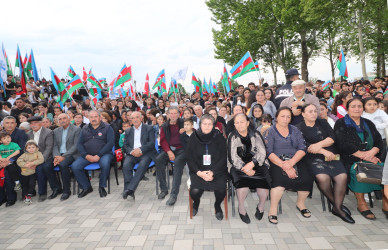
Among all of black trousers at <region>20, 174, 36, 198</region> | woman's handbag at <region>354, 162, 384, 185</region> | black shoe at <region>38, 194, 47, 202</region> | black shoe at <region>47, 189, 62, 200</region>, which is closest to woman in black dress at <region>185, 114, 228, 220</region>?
woman's handbag at <region>354, 162, 384, 185</region>

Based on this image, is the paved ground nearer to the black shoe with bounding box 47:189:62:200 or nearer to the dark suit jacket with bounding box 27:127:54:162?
the black shoe with bounding box 47:189:62:200

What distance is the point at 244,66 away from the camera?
31.8 feet

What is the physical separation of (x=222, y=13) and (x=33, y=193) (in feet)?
85.8

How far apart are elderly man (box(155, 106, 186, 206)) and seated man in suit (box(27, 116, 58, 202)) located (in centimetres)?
257

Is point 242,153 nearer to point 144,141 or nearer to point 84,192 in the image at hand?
point 144,141

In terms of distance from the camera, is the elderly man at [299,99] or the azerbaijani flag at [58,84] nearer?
the elderly man at [299,99]

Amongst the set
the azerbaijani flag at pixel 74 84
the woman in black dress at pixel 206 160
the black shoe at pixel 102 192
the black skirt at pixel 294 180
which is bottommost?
the black shoe at pixel 102 192

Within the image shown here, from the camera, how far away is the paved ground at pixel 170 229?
3.32m

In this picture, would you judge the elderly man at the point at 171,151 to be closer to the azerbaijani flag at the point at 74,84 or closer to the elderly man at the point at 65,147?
the elderly man at the point at 65,147

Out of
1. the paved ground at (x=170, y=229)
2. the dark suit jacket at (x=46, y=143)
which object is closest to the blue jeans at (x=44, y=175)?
the dark suit jacket at (x=46, y=143)

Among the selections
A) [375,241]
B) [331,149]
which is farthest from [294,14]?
[375,241]

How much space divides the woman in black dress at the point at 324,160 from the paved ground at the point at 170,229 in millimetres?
332

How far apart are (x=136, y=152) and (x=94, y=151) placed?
112 centimetres

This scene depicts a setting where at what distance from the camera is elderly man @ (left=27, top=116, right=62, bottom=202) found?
5.33 m
